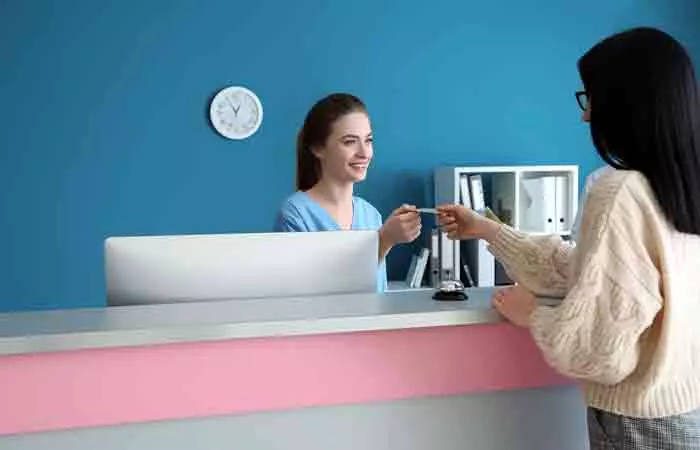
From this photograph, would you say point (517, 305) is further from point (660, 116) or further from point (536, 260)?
point (660, 116)

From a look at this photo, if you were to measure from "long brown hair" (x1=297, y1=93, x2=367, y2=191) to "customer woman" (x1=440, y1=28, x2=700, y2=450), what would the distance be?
1.31 m

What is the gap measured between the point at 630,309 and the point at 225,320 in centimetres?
67

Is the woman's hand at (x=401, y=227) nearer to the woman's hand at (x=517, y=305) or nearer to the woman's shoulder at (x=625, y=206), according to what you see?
the woman's hand at (x=517, y=305)

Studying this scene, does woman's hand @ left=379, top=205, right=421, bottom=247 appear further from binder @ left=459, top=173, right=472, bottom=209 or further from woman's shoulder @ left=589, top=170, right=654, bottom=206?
binder @ left=459, top=173, right=472, bottom=209

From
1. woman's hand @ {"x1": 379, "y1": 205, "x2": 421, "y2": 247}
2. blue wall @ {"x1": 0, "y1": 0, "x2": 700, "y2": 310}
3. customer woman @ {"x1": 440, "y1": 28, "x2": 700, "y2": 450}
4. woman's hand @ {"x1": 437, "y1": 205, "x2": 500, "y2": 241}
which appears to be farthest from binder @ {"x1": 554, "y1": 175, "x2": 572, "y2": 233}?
customer woman @ {"x1": 440, "y1": 28, "x2": 700, "y2": 450}

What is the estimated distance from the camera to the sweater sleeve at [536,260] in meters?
1.48

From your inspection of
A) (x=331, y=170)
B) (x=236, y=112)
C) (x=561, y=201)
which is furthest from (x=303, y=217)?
(x=561, y=201)

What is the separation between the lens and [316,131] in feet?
8.34

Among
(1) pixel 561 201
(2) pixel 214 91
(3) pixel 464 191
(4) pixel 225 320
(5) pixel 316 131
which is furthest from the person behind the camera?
(1) pixel 561 201

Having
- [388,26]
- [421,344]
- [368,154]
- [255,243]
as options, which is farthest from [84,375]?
[388,26]

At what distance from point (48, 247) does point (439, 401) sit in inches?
107

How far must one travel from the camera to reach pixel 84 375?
4.29 ft

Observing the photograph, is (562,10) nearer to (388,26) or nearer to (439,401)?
(388,26)

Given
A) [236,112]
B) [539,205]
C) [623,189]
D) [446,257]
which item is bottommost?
[446,257]
